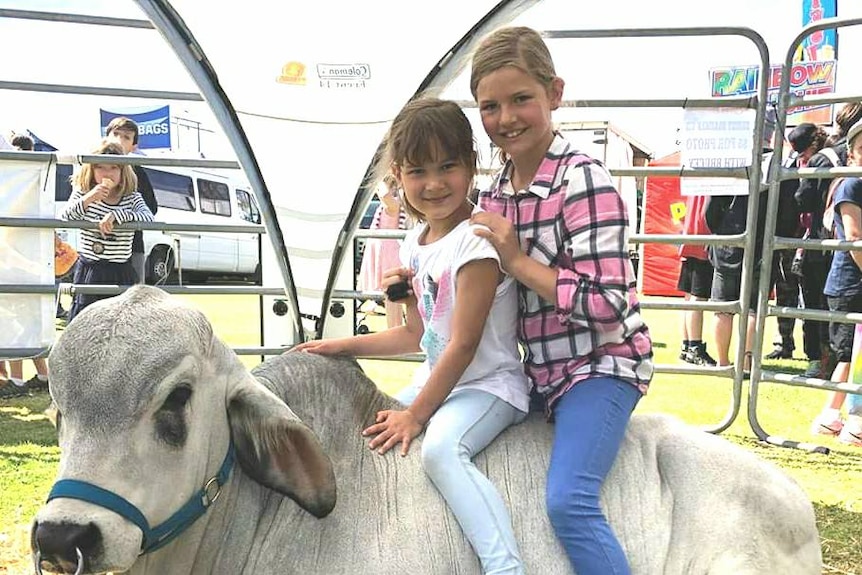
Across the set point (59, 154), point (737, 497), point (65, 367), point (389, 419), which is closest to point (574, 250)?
point (389, 419)

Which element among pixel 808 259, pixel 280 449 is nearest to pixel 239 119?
pixel 280 449

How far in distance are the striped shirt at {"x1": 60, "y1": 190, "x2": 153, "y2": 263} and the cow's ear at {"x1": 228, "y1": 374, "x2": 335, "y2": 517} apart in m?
4.05

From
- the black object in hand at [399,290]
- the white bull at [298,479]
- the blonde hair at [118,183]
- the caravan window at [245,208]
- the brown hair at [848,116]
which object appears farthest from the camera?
the caravan window at [245,208]

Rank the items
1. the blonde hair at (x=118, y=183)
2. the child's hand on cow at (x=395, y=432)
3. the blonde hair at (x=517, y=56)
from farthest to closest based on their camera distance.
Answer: the blonde hair at (x=118, y=183)
the blonde hair at (x=517, y=56)
the child's hand on cow at (x=395, y=432)

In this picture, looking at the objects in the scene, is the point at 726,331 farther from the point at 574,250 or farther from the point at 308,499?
the point at 308,499

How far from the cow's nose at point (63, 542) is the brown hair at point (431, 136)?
139 centimetres

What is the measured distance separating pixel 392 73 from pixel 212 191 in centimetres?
1594

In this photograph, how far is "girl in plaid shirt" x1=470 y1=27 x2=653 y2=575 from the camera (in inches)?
94.3

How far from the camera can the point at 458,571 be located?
235 cm

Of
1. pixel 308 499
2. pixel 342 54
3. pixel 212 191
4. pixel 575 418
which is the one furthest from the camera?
pixel 212 191

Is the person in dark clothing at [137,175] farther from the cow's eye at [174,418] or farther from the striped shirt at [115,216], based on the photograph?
the cow's eye at [174,418]

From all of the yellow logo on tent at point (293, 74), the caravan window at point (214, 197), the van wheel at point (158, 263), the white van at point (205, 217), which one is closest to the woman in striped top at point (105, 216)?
the yellow logo on tent at point (293, 74)

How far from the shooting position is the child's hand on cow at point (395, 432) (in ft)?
8.23

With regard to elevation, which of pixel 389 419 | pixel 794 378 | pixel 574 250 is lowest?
pixel 794 378
